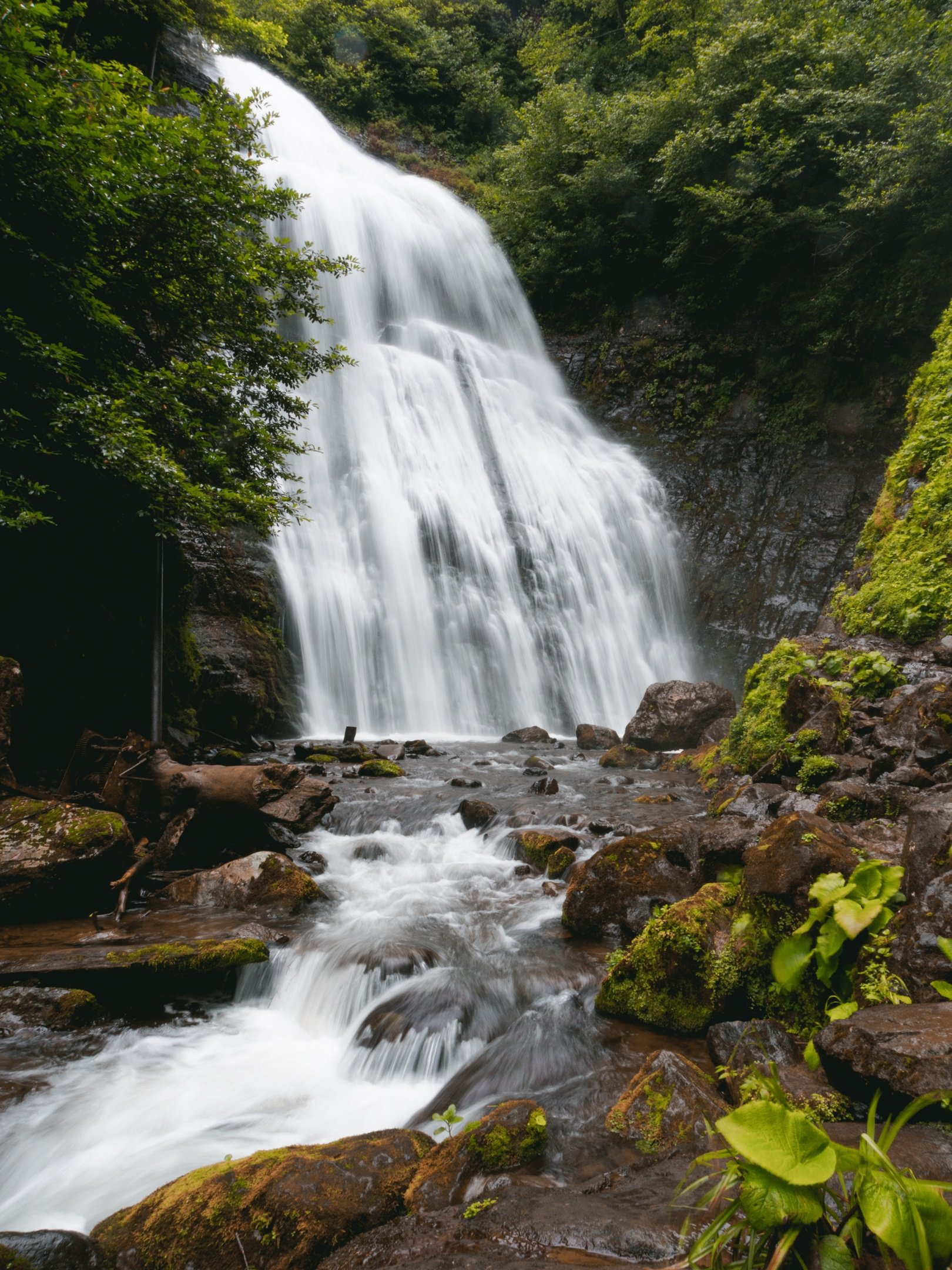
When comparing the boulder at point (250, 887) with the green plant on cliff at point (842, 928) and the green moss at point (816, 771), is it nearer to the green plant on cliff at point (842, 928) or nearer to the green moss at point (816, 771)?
the green plant on cliff at point (842, 928)

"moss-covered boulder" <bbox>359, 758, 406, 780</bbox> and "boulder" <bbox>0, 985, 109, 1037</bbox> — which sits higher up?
"moss-covered boulder" <bbox>359, 758, 406, 780</bbox>

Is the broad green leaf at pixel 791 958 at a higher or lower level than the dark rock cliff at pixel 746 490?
lower

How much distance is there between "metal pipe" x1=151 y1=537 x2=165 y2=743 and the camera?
750 cm

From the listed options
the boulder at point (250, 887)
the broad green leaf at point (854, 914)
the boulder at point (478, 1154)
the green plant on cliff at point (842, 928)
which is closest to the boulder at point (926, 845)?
the green plant on cliff at point (842, 928)

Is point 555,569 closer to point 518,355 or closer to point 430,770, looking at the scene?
point 430,770

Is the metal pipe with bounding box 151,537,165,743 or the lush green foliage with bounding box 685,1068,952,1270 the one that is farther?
the metal pipe with bounding box 151,537,165,743

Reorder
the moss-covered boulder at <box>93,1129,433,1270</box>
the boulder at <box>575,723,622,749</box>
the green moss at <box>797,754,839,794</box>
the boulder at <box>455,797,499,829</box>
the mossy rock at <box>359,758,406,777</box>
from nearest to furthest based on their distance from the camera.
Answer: the moss-covered boulder at <box>93,1129,433,1270</box>
the green moss at <box>797,754,839,794</box>
the boulder at <box>455,797,499,829</box>
the mossy rock at <box>359,758,406,777</box>
the boulder at <box>575,723,622,749</box>

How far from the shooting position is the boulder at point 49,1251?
Answer: 1.90 meters

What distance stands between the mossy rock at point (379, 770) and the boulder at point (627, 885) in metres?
4.88

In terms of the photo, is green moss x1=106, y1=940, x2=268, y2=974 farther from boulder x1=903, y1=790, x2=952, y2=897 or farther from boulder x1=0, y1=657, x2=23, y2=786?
boulder x1=903, y1=790, x2=952, y2=897

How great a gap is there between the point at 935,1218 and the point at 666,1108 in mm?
1522

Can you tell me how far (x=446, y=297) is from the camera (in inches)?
884

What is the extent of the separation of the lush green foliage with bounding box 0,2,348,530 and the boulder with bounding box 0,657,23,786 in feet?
4.28

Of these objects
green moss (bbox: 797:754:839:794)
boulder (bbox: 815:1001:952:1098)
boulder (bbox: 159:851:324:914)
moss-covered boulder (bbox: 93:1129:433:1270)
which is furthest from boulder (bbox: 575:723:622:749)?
moss-covered boulder (bbox: 93:1129:433:1270)
